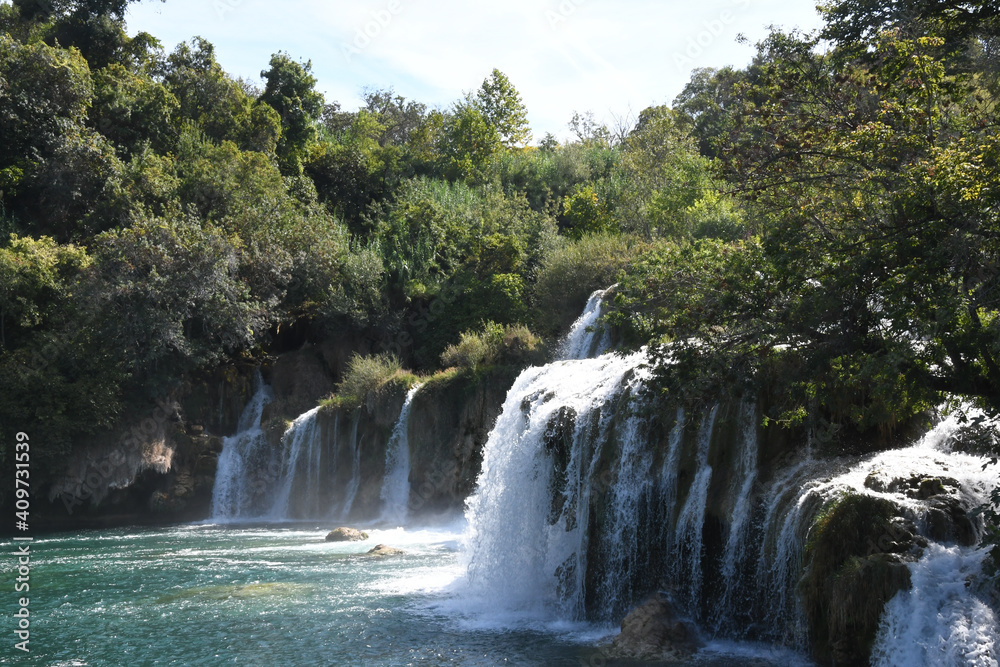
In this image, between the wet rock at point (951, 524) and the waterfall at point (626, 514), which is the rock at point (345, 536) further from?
the wet rock at point (951, 524)

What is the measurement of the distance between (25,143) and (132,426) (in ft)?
42.1

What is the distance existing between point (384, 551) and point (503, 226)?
57.6ft

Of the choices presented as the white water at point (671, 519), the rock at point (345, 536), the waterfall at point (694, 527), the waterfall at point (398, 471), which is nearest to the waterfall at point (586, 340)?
the white water at point (671, 519)

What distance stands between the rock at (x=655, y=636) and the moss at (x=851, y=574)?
5.47 feet

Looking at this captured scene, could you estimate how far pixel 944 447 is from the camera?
1072 cm

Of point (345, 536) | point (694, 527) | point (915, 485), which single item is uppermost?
point (915, 485)

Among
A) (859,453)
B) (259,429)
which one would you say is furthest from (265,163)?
(859,453)

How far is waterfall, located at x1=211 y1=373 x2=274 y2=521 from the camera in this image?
86.9 feet

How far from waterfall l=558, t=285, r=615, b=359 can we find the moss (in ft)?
37.0

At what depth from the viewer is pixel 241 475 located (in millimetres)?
26891

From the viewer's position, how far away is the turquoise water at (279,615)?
10.8 meters

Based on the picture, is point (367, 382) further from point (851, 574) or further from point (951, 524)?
point (951, 524)

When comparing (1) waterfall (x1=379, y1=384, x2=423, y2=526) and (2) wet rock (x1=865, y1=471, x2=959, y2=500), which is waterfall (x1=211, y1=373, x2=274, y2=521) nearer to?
(1) waterfall (x1=379, y1=384, x2=423, y2=526)

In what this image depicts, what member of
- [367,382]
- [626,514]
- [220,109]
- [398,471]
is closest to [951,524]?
[626,514]
